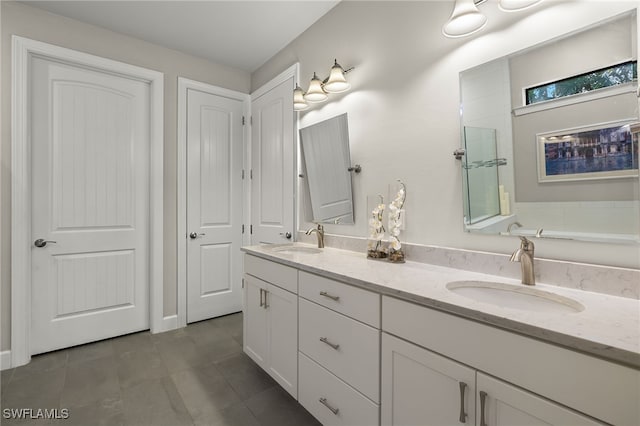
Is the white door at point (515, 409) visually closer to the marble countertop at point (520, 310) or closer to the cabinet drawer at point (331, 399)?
the marble countertop at point (520, 310)

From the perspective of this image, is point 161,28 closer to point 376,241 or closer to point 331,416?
point 376,241

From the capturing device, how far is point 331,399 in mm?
1348

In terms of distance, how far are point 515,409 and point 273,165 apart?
8.14 feet

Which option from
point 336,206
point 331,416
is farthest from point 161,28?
point 331,416

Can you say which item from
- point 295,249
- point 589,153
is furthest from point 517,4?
point 295,249

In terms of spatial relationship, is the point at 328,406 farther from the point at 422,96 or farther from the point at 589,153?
the point at 422,96

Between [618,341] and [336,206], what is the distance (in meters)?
1.64

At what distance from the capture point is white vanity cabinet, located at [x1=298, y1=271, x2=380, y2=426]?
1.17 m

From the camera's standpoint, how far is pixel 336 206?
2.16 metres

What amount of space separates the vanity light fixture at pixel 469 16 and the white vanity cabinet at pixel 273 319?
1412 mm

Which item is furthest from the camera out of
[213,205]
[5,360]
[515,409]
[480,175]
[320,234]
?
[213,205]

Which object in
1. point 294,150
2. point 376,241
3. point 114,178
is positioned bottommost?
point 376,241

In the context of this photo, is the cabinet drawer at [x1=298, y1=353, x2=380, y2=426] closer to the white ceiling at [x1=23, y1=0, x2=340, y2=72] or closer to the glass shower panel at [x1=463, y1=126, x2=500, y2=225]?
the glass shower panel at [x1=463, y1=126, x2=500, y2=225]

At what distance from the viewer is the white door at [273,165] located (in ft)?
8.62
